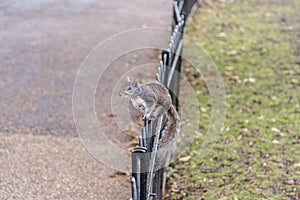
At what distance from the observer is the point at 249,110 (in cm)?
561

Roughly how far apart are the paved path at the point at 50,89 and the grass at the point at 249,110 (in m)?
0.72

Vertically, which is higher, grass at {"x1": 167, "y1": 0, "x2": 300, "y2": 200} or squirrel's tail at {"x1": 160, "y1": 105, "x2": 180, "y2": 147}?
squirrel's tail at {"x1": 160, "y1": 105, "x2": 180, "y2": 147}

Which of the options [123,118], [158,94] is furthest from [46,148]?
[158,94]

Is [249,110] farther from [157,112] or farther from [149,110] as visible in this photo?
[149,110]

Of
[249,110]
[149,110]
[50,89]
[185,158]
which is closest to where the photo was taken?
[149,110]

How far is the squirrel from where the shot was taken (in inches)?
111

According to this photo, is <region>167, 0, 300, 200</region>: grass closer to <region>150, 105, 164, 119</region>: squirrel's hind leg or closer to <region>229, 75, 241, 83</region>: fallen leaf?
<region>229, 75, 241, 83</region>: fallen leaf

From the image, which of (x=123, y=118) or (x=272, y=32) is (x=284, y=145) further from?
(x=272, y=32)

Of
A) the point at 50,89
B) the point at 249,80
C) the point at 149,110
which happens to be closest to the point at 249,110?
the point at 249,80

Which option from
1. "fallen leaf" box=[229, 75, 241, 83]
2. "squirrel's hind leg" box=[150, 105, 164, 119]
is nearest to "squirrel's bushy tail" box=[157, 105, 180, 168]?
"squirrel's hind leg" box=[150, 105, 164, 119]

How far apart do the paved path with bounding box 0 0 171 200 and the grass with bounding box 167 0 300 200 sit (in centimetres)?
72

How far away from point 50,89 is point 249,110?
92.4 inches

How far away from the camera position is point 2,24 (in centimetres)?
780

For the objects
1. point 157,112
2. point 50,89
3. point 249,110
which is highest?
point 157,112
